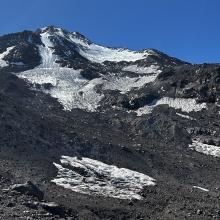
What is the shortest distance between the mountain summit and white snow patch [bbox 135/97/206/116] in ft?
0.55

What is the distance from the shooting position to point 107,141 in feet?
193

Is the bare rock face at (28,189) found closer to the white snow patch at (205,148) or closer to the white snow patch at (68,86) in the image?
the white snow patch at (205,148)

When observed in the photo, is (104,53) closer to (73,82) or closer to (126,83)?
(73,82)

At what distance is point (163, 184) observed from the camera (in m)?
45.1

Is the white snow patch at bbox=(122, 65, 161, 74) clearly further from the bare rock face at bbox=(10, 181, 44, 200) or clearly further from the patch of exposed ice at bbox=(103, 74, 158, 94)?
the bare rock face at bbox=(10, 181, 44, 200)

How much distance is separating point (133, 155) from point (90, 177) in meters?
12.6

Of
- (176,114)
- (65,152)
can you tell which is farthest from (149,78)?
(65,152)

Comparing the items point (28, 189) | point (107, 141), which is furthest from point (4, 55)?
point (28, 189)

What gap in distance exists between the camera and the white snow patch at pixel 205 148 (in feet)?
207

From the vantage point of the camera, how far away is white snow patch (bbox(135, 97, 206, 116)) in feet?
279

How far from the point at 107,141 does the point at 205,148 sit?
13.5 meters

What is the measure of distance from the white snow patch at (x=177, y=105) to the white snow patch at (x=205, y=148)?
17.4 metres

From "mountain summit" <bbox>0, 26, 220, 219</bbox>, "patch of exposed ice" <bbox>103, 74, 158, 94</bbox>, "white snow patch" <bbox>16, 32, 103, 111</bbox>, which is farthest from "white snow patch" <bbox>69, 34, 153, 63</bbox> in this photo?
"patch of exposed ice" <bbox>103, 74, 158, 94</bbox>

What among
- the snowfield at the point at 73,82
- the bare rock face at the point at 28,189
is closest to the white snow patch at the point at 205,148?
the snowfield at the point at 73,82
